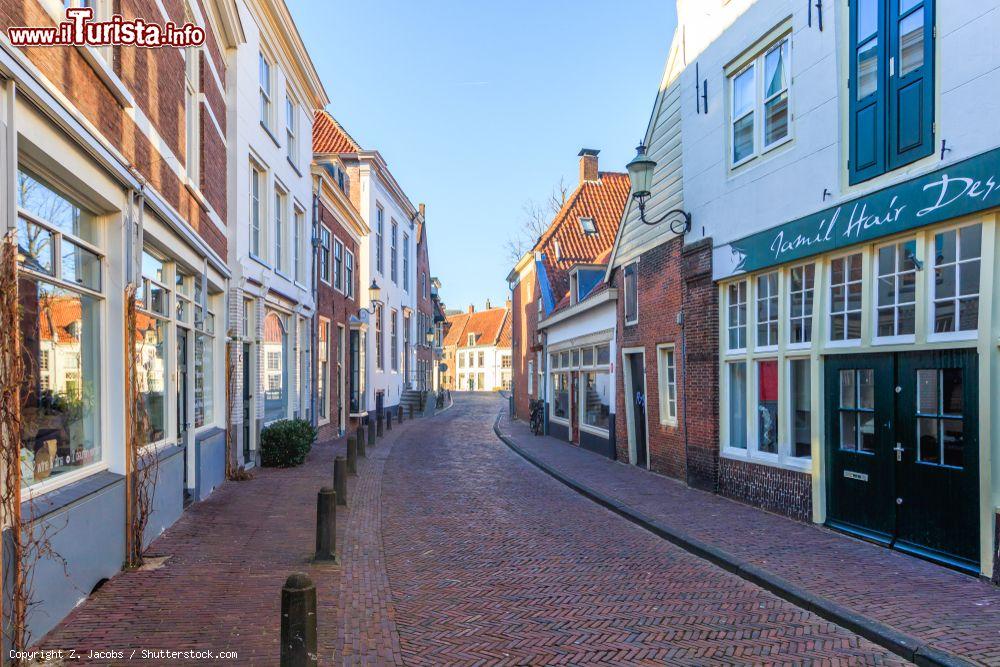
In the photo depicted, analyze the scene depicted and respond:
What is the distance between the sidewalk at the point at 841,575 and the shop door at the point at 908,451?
26cm

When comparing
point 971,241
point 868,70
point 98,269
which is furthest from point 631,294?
point 98,269

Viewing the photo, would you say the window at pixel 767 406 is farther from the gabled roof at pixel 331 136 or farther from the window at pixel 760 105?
the gabled roof at pixel 331 136

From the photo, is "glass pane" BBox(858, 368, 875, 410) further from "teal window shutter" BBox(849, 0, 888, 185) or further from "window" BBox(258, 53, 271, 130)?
"window" BBox(258, 53, 271, 130)

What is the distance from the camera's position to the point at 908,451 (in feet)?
23.1

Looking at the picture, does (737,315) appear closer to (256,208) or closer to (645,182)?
(645,182)

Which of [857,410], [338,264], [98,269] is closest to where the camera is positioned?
[98,269]

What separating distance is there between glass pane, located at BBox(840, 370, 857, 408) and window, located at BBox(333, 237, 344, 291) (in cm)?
1568

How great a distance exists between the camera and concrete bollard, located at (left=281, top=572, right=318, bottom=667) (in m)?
3.70

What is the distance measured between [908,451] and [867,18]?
449cm

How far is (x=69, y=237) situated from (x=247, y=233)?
25.7ft

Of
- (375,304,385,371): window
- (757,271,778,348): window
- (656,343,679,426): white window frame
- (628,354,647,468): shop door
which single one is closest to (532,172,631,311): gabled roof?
(375,304,385,371): window

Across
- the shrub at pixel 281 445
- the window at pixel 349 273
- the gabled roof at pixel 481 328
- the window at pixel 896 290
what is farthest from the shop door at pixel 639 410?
→ the gabled roof at pixel 481 328

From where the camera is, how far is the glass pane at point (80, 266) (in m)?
5.50

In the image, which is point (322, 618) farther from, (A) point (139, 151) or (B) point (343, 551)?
(A) point (139, 151)
